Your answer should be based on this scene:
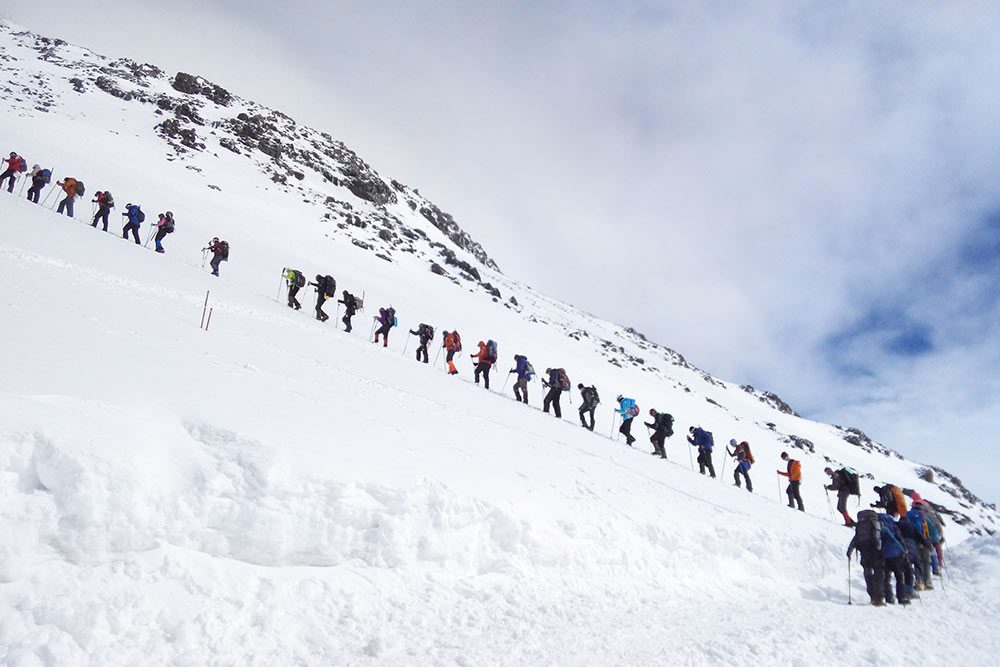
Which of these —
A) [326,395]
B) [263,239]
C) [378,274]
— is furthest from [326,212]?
→ [326,395]

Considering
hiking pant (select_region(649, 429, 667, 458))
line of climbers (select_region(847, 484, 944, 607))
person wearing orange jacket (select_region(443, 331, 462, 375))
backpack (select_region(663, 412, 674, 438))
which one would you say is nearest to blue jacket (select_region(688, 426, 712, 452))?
backpack (select_region(663, 412, 674, 438))

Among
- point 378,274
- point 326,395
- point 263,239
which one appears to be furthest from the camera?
point 378,274

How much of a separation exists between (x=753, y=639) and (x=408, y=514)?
A: 3.85 metres

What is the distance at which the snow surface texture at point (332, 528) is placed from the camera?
3.59 meters

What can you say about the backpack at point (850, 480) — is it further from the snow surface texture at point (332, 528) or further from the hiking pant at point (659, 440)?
the hiking pant at point (659, 440)

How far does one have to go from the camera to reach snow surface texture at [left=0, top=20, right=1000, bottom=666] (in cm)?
359

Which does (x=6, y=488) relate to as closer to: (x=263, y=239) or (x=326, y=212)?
(x=263, y=239)

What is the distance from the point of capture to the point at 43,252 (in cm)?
1071

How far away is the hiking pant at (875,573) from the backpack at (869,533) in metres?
0.10

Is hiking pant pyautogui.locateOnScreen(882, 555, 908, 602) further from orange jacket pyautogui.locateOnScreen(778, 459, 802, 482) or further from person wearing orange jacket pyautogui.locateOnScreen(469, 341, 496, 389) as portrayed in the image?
person wearing orange jacket pyautogui.locateOnScreen(469, 341, 496, 389)

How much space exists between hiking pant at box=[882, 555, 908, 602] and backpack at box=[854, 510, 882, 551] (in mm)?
680

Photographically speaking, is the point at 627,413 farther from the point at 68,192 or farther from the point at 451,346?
the point at 68,192

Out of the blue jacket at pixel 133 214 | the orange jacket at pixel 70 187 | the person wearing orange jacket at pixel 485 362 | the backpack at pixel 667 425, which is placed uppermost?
the orange jacket at pixel 70 187

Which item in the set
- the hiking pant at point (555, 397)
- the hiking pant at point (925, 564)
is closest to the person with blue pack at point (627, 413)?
the hiking pant at point (555, 397)
